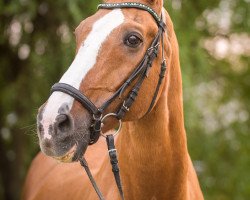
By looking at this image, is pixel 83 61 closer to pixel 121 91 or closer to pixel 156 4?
pixel 121 91

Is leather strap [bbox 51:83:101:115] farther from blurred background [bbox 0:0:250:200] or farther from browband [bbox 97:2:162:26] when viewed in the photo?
blurred background [bbox 0:0:250:200]

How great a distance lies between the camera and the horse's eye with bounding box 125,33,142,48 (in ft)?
9.91

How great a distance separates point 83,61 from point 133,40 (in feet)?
0.96

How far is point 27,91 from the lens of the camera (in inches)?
292

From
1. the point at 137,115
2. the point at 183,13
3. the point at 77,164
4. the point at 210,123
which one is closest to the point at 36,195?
the point at 77,164

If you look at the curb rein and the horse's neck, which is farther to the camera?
the horse's neck

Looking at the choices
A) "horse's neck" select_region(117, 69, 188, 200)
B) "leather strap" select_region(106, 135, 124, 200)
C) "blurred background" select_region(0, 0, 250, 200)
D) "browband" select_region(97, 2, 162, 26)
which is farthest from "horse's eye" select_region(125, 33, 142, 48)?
"blurred background" select_region(0, 0, 250, 200)

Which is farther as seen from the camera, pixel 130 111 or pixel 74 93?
pixel 130 111

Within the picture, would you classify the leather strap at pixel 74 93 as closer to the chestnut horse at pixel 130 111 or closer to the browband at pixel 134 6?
the chestnut horse at pixel 130 111

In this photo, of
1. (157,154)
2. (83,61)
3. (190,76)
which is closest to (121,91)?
(83,61)

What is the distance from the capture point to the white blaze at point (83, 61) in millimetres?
2795

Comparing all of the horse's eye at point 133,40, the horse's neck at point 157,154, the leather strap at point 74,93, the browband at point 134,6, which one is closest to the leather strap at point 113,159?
the horse's neck at point 157,154

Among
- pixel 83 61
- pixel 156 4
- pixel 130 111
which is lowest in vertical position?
pixel 130 111

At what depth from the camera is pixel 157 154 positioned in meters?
3.33
